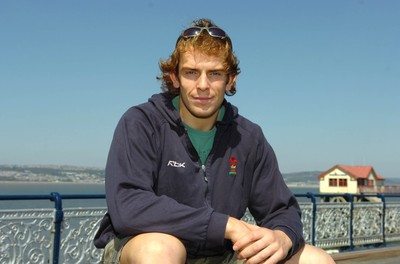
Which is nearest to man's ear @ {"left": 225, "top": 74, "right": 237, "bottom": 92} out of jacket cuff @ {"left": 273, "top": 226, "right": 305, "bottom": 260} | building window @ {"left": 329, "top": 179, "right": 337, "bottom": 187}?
jacket cuff @ {"left": 273, "top": 226, "right": 305, "bottom": 260}

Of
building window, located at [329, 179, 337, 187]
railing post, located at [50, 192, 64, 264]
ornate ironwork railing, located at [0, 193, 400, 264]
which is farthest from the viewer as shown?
building window, located at [329, 179, 337, 187]

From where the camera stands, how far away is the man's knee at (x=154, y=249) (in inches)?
69.1

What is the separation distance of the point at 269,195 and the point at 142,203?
694mm

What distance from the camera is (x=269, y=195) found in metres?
2.42

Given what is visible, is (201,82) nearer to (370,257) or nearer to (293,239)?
(293,239)

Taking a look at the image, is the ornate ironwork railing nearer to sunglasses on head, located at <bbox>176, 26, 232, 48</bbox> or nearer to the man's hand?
sunglasses on head, located at <bbox>176, 26, 232, 48</bbox>

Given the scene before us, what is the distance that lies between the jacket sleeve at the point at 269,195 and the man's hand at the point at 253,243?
317mm

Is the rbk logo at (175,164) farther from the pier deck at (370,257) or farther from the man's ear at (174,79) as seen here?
the pier deck at (370,257)

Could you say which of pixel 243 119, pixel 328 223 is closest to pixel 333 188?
pixel 328 223

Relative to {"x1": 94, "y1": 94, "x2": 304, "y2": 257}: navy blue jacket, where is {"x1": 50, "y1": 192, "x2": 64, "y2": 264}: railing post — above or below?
below

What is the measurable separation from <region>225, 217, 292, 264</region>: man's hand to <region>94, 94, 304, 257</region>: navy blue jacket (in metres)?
0.05

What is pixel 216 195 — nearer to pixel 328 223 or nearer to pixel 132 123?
pixel 132 123

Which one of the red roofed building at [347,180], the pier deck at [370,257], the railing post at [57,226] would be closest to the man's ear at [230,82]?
the railing post at [57,226]

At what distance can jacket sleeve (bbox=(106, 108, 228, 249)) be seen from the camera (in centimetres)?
194
